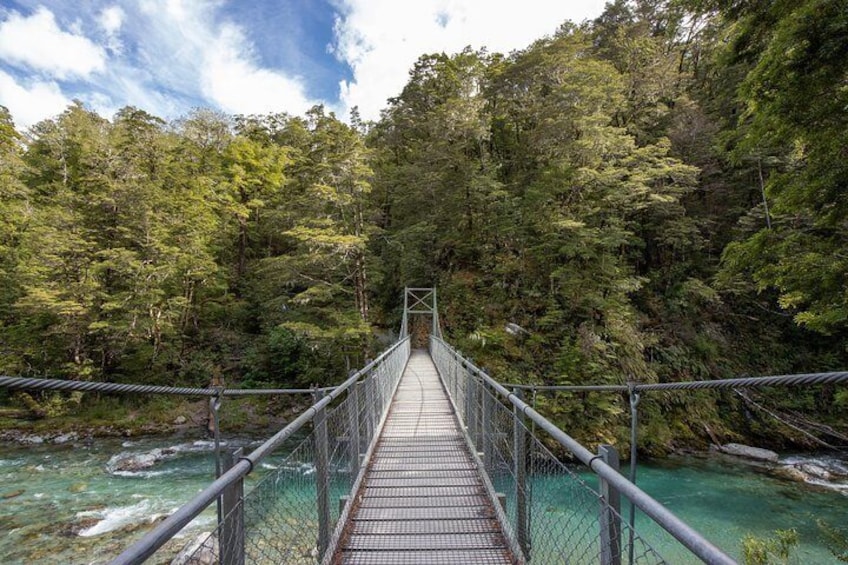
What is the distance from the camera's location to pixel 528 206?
37.9 feet

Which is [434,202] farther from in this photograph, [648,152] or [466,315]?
[648,152]

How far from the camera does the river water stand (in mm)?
5289

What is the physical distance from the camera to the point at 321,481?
1992 millimetres

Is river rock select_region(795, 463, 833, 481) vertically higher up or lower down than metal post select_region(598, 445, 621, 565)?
lower down

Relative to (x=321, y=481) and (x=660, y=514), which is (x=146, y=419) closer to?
(x=321, y=481)

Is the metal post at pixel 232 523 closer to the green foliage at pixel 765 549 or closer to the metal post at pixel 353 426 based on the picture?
the metal post at pixel 353 426

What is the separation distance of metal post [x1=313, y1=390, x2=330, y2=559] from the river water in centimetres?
463

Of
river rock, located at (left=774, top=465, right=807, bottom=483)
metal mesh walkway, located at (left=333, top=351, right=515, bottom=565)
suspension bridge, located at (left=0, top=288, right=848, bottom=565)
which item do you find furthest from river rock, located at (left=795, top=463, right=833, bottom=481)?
metal mesh walkway, located at (left=333, top=351, right=515, bottom=565)

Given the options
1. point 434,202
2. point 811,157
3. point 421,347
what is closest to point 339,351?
point 421,347

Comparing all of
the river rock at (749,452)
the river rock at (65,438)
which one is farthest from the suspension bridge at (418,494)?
the river rock at (65,438)

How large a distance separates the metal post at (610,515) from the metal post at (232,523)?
1.01m

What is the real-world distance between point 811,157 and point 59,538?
9479mm

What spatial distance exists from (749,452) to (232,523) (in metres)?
10.7

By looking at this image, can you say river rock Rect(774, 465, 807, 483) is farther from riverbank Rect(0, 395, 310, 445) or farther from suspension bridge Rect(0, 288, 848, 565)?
riverbank Rect(0, 395, 310, 445)
